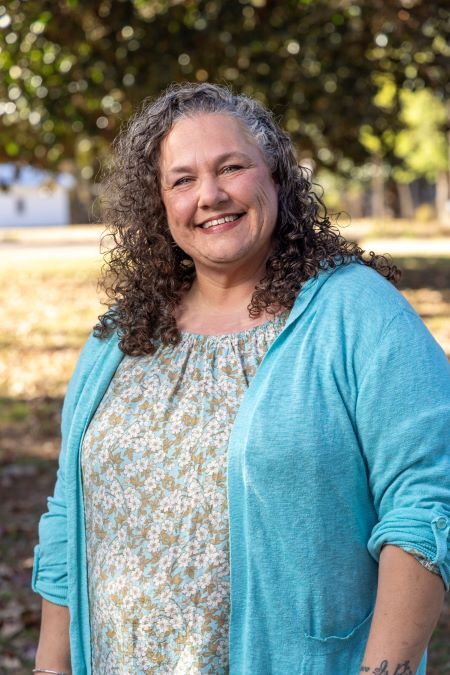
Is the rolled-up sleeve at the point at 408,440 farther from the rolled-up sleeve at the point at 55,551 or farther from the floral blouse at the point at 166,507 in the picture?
the rolled-up sleeve at the point at 55,551

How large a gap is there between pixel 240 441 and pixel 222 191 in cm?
64

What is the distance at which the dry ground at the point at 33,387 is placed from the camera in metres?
5.09

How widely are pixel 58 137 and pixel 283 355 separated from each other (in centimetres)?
1192

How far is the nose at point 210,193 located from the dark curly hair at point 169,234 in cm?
15

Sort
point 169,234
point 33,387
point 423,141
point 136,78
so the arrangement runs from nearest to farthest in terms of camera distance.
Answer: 1. point 169,234
2. point 136,78
3. point 33,387
4. point 423,141

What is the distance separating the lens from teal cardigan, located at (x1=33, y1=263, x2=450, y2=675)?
205cm

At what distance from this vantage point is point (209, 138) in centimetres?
243

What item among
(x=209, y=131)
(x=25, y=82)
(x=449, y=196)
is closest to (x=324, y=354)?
(x=209, y=131)

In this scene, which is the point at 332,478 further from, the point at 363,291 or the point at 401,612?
the point at 363,291

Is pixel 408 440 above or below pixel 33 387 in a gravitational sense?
above

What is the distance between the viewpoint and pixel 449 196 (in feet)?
183

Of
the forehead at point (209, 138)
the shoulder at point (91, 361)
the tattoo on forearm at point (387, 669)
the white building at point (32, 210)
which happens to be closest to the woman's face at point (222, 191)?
the forehead at point (209, 138)

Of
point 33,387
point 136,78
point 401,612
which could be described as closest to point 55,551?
point 401,612

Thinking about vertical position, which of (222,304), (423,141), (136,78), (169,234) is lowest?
(222,304)
